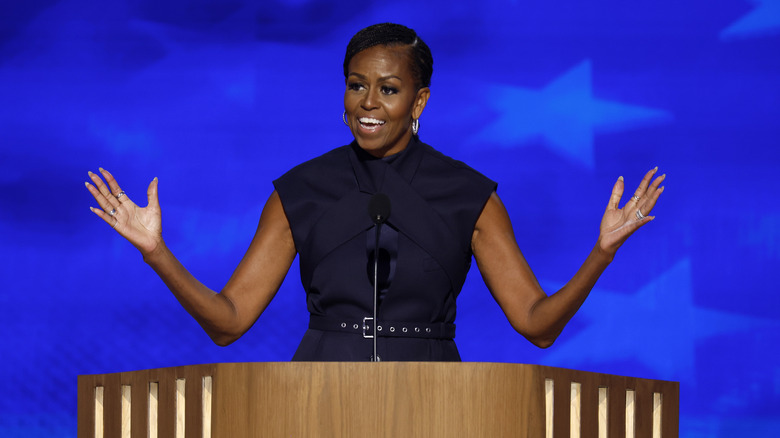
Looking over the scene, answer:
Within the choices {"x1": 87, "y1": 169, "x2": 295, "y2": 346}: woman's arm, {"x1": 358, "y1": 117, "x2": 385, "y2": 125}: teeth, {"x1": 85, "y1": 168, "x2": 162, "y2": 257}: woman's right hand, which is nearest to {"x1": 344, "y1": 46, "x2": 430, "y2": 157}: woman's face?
→ {"x1": 358, "y1": 117, "x2": 385, "y2": 125}: teeth

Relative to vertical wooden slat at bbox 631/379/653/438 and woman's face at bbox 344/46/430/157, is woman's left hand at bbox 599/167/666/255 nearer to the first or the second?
vertical wooden slat at bbox 631/379/653/438

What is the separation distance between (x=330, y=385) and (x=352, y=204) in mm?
718

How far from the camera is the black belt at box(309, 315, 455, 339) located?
2.36 metres

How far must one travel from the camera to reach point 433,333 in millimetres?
2396

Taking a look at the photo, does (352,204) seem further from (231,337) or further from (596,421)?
(596,421)

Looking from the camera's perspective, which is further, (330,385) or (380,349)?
(380,349)

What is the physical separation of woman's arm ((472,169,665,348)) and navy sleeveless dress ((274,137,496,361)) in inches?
1.9

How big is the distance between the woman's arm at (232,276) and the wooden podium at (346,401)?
1.01ft

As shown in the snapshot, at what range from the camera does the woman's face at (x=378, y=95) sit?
2.49 meters

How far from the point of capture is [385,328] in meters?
2.36

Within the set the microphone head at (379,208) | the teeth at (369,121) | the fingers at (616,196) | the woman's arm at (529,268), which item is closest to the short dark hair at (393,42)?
the teeth at (369,121)

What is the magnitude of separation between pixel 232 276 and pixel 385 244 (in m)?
0.35

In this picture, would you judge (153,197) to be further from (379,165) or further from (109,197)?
(379,165)

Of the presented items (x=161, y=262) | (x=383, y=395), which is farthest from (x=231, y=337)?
(x=383, y=395)
